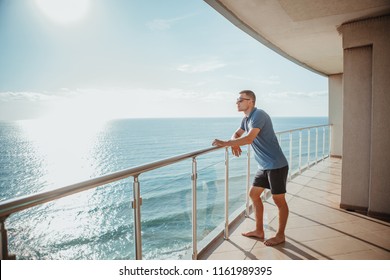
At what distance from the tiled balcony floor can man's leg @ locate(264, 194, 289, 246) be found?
5 centimetres

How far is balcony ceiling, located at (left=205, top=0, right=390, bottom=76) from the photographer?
9.95ft

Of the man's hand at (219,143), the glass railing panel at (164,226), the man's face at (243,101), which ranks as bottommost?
the glass railing panel at (164,226)

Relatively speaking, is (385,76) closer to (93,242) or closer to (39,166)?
(93,242)

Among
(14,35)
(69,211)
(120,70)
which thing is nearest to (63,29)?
(14,35)

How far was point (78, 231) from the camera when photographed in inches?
703

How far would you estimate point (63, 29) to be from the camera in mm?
86750

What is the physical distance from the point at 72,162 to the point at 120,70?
53.2 m

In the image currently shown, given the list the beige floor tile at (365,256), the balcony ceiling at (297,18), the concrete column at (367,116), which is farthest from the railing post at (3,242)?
the concrete column at (367,116)

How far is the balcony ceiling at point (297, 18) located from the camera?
9.95 feet

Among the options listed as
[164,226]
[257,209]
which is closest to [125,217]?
[164,226]

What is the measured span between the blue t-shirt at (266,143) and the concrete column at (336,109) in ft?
21.2

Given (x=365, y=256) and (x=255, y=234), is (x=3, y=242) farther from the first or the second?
(x=365, y=256)

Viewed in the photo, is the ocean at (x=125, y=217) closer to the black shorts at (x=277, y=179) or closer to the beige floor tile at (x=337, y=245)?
the black shorts at (x=277, y=179)

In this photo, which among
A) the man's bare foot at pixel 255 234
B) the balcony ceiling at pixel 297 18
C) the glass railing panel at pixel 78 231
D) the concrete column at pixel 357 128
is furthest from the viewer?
the glass railing panel at pixel 78 231
